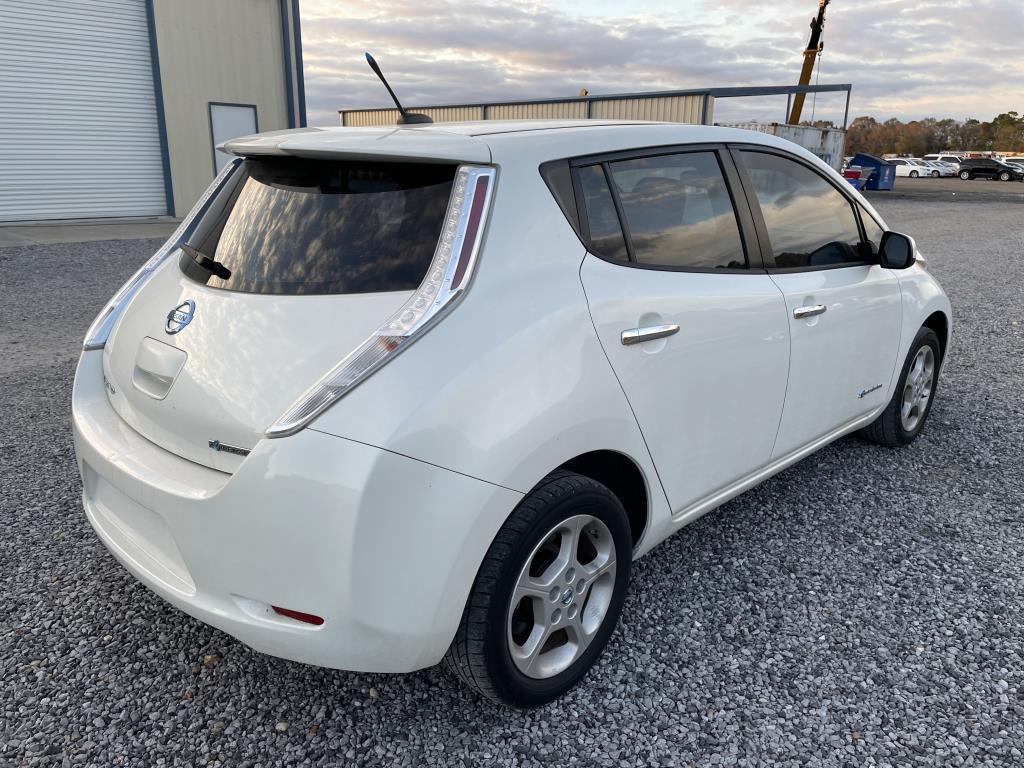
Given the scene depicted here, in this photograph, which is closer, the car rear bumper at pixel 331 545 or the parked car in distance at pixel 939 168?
the car rear bumper at pixel 331 545

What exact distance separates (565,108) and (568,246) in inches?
1077

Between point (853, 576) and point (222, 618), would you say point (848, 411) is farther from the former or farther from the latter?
point (222, 618)

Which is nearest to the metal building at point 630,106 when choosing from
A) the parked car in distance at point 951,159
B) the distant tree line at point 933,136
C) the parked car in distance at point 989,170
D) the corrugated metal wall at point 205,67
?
the corrugated metal wall at point 205,67

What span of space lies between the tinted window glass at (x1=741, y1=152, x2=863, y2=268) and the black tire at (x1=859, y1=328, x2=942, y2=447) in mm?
857

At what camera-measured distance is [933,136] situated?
339ft

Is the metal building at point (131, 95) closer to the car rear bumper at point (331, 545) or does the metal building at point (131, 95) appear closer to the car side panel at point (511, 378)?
the car rear bumper at point (331, 545)

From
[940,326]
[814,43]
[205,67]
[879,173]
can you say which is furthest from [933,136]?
[940,326]

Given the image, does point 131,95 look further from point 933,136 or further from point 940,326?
point 933,136

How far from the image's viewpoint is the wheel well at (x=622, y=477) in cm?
239

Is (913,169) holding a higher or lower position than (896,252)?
lower

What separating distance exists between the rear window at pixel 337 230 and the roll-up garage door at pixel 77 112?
1683cm

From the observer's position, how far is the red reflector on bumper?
1921mm

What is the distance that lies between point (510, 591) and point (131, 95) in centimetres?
1869

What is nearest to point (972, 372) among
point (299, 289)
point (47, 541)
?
point (299, 289)
